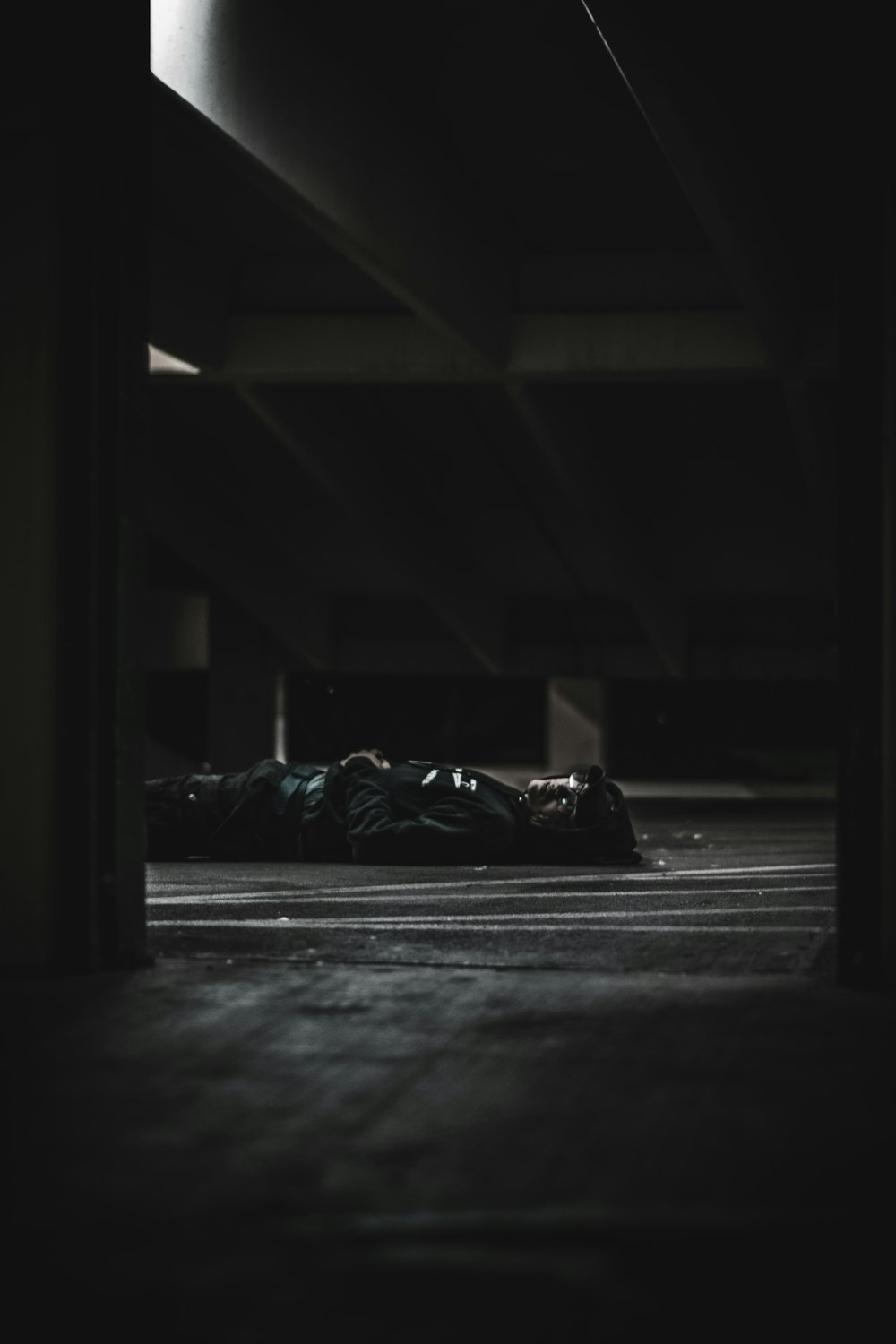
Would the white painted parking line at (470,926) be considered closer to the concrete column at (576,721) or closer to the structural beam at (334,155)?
the structural beam at (334,155)

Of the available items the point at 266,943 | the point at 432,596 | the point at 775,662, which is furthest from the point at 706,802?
the point at 266,943

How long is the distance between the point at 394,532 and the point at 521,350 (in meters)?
4.48

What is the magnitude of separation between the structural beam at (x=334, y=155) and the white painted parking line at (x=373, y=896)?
15.8ft

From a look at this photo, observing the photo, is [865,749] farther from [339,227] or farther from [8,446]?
[339,227]

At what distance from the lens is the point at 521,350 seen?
1329 cm

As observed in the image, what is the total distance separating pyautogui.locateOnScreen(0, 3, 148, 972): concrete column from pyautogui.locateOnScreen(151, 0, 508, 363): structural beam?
4030 millimetres

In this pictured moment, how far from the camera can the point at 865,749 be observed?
4805 mm

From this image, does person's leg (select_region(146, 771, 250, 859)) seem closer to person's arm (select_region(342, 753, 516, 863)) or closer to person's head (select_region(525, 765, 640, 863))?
person's arm (select_region(342, 753, 516, 863))

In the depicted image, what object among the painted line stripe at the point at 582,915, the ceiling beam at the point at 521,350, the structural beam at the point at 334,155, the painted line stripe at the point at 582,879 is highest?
the structural beam at the point at 334,155

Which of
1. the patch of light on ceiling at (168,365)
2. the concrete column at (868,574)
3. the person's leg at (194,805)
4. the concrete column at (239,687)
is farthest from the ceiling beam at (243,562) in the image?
the concrete column at (868,574)

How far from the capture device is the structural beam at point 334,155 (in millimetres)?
8969

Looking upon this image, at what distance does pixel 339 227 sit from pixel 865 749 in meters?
6.76

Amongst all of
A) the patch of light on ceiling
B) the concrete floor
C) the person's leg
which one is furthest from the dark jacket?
the patch of light on ceiling

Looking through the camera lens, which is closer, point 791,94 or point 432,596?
point 791,94
